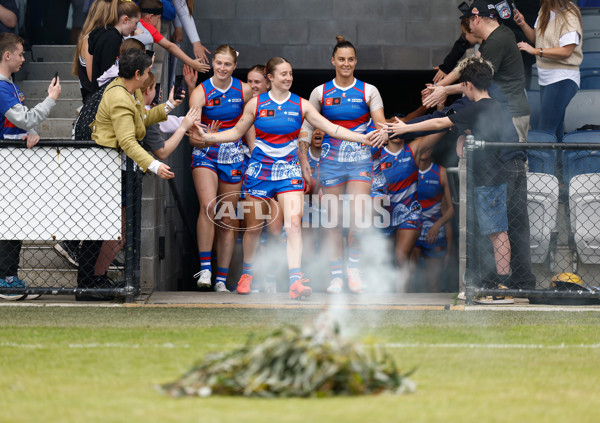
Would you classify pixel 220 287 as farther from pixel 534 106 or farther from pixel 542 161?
pixel 534 106

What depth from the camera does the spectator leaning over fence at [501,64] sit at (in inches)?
323

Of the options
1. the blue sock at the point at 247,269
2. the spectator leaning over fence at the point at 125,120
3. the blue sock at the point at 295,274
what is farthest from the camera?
the blue sock at the point at 247,269

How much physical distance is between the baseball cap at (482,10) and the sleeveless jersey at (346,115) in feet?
3.87

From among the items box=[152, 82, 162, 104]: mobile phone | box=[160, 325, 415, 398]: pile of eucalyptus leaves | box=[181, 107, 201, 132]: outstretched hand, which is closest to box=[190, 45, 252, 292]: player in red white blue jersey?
box=[152, 82, 162, 104]: mobile phone

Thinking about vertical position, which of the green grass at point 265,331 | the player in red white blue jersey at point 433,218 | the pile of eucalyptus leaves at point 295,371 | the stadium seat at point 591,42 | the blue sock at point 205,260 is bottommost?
the green grass at point 265,331

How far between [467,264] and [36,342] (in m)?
3.46

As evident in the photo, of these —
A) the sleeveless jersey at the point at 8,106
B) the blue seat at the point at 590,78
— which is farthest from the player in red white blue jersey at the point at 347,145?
the blue seat at the point at 590,78

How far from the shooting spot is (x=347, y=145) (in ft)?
27.6

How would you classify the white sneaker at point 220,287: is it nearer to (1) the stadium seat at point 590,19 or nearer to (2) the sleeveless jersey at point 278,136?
(2) the sleeveless jersey at point 278,136

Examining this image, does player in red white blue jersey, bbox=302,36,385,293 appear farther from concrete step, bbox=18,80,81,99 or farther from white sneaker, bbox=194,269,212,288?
concrete step, bbox=18,80,81,99

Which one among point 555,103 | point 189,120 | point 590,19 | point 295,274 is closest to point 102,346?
point 295,274

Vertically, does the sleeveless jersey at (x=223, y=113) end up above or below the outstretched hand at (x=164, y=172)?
above

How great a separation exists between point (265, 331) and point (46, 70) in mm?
5963

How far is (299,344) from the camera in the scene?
4047mm
